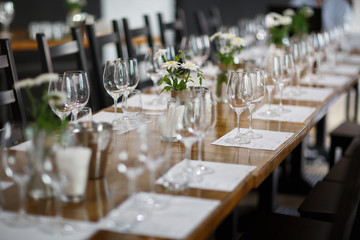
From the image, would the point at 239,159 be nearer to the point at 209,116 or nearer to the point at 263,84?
the point at 209,116

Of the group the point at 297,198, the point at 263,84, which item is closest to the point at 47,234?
the point at 263,84

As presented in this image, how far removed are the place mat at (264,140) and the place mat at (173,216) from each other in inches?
19.9

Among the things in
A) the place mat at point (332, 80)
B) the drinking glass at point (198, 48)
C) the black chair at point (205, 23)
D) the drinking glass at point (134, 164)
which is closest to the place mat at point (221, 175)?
the drinking glass at point (134, 164)

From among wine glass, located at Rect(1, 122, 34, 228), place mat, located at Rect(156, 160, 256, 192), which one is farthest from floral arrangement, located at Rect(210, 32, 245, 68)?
wine glass, located at Rect(1, 122, 34, 228)

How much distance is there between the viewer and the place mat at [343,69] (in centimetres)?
345

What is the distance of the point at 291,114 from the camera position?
7.41 ft

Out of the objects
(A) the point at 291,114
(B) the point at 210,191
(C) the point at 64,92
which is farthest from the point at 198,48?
(B) the point at 210,191

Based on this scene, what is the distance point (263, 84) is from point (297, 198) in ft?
6.43

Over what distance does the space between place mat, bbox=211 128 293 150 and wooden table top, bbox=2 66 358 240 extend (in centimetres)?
2

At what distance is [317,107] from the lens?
→ 94.6 inches

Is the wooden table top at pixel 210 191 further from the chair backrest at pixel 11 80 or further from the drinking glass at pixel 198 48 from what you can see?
the drinking glass at pixel 198 48

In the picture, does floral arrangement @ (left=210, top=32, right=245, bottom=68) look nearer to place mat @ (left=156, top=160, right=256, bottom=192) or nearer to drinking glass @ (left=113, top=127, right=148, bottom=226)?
place mat @ (left=156, top=160, right=256, bottom=192)

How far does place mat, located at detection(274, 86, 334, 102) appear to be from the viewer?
8.53 feet

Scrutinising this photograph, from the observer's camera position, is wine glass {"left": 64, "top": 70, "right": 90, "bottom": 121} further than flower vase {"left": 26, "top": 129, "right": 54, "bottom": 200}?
Yes
